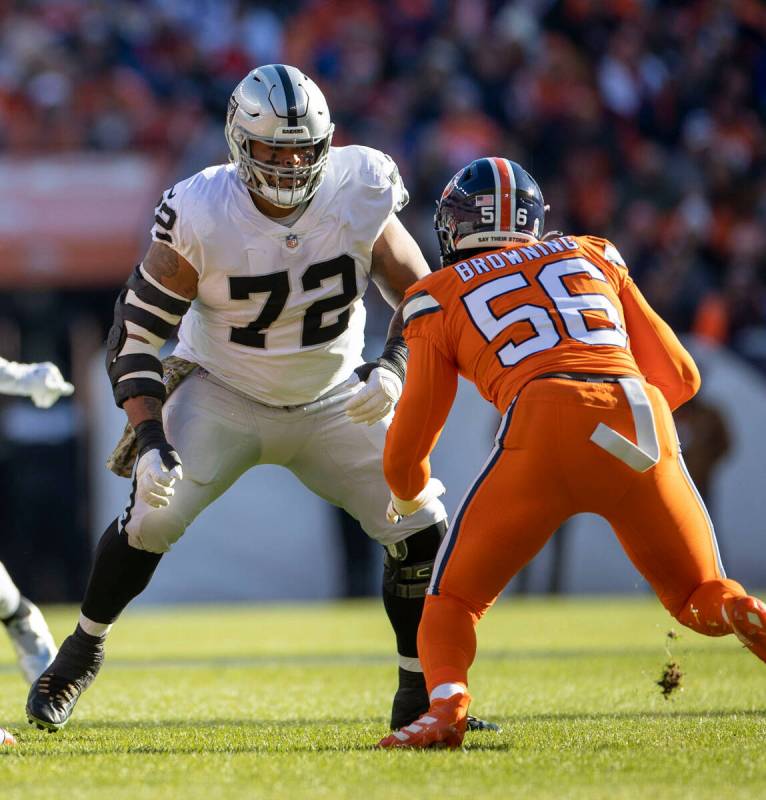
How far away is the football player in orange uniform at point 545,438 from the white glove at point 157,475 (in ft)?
2.00

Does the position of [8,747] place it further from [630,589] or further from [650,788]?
[630,589]

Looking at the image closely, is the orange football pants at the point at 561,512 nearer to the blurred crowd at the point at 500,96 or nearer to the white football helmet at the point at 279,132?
the white football helmet at the point at 279,132

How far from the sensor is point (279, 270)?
13.7 ft

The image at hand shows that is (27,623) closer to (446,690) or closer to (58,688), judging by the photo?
(58,688)

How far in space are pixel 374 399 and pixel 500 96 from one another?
880 cm

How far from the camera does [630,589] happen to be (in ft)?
34.7

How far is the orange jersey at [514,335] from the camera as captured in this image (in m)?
3.52

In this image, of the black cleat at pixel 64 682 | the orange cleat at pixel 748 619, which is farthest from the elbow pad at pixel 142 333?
the orange cleat at pixel 748 619

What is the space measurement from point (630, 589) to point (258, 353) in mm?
6891

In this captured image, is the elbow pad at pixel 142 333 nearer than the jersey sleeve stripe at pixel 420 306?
No

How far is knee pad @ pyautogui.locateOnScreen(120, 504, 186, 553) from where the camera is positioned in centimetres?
401

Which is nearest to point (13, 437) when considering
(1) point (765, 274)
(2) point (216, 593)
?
(2) point (216, 593)

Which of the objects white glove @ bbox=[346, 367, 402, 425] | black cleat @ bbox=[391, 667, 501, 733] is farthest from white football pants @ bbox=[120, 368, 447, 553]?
black cleat @ bbox=[391, 667, 501, 733]

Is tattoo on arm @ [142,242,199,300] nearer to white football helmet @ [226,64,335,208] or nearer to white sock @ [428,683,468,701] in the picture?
white football helmet @ [226,64,335,208]
